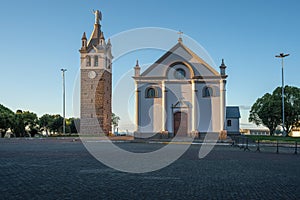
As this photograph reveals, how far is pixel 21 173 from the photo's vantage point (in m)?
10.8

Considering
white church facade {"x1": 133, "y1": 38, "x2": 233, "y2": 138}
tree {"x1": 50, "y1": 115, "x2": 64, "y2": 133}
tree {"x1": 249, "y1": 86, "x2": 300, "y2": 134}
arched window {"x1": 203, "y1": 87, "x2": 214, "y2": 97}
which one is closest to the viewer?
white church facade {"x1": 133, "y1": 38, "x2": 233, "y2": 138}

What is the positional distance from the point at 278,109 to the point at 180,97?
2797cm

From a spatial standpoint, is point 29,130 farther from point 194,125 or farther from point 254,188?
point 254,188

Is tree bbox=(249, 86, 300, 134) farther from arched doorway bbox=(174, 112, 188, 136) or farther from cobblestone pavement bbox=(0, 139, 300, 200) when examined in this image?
cobblestone pavement bbox=(0, 139, 300, 200)

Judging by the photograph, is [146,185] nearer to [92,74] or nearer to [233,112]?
[233,112]

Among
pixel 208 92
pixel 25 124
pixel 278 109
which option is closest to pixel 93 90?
pixel 208 92

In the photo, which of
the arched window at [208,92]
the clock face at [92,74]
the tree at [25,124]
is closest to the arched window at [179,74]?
Answer: the arched window at [208,92]

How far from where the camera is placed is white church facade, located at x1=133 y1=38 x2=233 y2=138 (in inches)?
1582

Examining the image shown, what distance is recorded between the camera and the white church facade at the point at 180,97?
40.2 metres

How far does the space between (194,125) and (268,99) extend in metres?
29.8

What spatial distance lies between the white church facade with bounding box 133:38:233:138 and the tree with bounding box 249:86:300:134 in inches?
998

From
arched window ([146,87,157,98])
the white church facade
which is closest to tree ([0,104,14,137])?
the white church facade

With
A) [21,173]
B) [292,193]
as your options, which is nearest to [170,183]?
[292,193]

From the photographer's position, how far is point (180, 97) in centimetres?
4109
